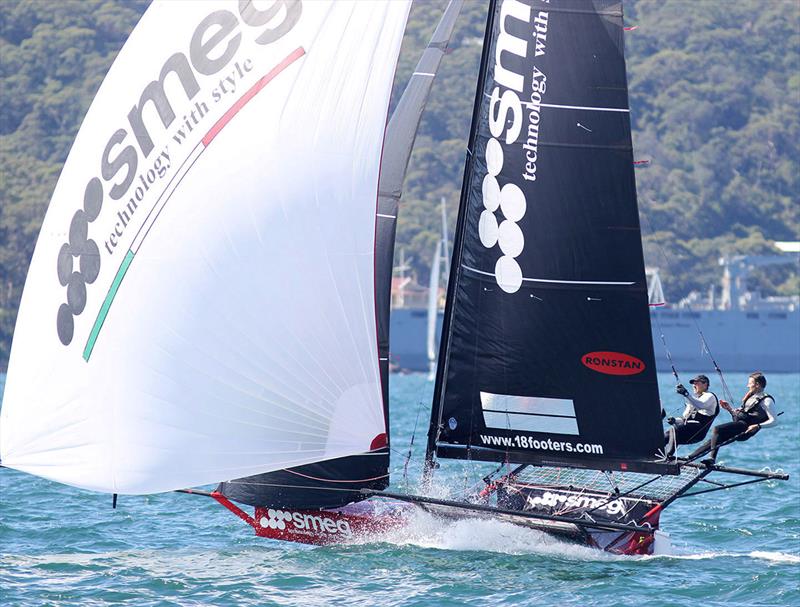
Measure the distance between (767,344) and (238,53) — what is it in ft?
194

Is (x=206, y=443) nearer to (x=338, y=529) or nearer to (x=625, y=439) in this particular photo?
(x=338, y=529)

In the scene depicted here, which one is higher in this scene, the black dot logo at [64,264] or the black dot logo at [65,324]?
the black dot logo at [64,264]

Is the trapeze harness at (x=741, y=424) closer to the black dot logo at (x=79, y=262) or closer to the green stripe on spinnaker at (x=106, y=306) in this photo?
the green stripe on spinnaker at (x=106, y=306)

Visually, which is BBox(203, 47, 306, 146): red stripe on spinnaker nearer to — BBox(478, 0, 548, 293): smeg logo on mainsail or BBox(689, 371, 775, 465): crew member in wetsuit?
BBox(478, 0, 548, 293): smeg logo on mainsail

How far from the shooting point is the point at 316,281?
917cm

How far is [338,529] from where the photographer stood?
→ 992 centimetres

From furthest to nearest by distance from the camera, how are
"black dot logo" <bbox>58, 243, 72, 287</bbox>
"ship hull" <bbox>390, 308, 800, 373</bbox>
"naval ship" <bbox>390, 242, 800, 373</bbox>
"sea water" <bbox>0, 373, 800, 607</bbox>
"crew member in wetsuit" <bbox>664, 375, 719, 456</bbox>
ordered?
1. "ship hull" <bbox>390, 308, 800, 373</bbox>
2. "naval ship" <bbox>390, 242, 800, 373</bbox>
3. "crew member in wetsuit" <bbox>664, 375, 719, 456</bbox>
4. "black dot logo" <bbox>58, 243, 72, 287</bbox>
5. "sea water" <bbox>0, 373, 800, 607</bbox>

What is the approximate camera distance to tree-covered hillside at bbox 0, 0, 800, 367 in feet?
267

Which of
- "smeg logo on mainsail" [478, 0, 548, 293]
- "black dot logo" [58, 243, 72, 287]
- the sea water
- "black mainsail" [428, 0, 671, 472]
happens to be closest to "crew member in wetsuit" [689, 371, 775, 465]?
"black mainsail" [428, 0, 671, 472]

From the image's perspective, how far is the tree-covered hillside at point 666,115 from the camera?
8125cm

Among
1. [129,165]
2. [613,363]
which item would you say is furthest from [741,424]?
[129,165]

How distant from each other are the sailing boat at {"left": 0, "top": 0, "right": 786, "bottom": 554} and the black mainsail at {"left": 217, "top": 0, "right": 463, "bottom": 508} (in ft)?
0.07

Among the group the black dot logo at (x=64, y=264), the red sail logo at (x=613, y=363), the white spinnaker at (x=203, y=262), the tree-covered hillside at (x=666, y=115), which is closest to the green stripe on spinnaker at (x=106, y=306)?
the white spinnaker at (x=203, y=262)

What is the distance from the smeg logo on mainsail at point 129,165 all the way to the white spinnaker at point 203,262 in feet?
0.04
